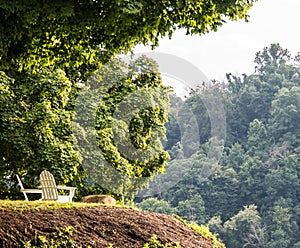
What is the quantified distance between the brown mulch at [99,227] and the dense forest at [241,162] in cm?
3456

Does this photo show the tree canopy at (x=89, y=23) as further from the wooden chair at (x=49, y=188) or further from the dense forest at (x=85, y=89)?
the wooden chair at (x=49, y=188)

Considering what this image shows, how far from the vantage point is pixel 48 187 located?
458 inches

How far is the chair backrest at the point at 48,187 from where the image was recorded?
1156cm

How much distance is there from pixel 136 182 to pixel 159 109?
241 cm

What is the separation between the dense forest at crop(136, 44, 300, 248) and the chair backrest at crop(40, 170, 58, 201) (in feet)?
106

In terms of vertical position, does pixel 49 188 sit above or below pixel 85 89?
below

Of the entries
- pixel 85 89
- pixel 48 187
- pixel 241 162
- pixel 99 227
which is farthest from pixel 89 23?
pixel 241 162

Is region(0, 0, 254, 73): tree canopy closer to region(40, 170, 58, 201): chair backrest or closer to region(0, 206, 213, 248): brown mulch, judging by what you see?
region(0, 206, 213, 248): brown mulch

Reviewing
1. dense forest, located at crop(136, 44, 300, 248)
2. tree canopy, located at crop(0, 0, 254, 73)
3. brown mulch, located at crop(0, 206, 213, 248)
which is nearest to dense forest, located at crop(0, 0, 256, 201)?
Answer: tree canopy, located at crop(0, 0, 254, 73)

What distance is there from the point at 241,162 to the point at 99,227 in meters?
42.6

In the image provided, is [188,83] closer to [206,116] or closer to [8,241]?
[206,116]

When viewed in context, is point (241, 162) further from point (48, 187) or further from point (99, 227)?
point (99, 227)

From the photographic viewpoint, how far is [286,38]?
6188 cm

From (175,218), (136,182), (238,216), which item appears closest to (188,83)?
(238,216)
